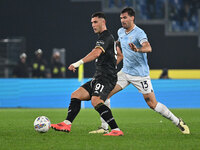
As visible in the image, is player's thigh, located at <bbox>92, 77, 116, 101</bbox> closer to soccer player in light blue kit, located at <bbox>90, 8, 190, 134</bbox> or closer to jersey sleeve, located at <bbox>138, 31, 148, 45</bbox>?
soccer player in light blue kit, located at <bbox>90, 8, 190, 134</bbox>

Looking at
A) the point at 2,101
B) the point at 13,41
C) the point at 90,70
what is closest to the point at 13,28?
the point at 13,41

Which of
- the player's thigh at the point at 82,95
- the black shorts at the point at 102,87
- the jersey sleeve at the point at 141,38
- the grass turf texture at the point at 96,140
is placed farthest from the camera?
the jersey sleeve at the point at 141,38

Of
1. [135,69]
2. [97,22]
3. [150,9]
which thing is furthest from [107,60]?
[150,9]

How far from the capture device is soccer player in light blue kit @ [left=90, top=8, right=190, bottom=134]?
28.1 feet

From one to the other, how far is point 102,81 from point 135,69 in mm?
932

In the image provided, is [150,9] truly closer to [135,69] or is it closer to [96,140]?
[135,69]

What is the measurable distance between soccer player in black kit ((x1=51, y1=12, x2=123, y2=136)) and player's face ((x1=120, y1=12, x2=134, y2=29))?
0.59 metres

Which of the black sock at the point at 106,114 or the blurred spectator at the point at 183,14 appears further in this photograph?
the blurred spectator at the point at 183,14

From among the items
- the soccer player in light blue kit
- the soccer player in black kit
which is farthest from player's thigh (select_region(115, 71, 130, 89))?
the soccer player in black kit

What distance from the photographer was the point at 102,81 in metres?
8.04

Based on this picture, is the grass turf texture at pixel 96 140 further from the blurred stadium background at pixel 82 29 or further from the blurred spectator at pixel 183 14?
the blurred spectator at pixel 183 14

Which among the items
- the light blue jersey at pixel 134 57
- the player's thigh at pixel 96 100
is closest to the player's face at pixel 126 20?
the light blue jersey at pixel 134 57

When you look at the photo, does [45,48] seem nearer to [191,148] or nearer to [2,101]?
[2,101]

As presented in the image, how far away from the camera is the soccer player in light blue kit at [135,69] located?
8.58 m
